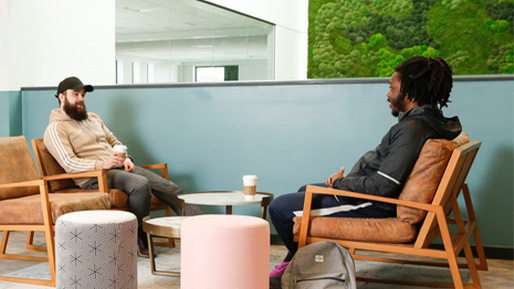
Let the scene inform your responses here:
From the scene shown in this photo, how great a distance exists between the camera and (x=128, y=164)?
4.12 meters

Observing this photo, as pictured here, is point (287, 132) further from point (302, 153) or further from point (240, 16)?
point (240, 16)

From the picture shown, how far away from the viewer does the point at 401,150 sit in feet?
9.18

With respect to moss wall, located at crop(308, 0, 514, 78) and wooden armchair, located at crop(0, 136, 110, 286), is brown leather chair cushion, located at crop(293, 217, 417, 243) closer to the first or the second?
wooden armchair, located at crop(0, 136, 110, 286)

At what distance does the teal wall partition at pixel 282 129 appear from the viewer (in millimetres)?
3904

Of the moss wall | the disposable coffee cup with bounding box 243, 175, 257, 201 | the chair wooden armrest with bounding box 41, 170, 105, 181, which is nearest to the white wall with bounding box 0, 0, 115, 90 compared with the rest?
the chair wooden armrest with bounding box 41, 170, 105, 181

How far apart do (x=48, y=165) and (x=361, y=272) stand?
88.0 inches

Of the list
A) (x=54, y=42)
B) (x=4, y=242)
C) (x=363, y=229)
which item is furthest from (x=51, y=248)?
(x=54, y=42)

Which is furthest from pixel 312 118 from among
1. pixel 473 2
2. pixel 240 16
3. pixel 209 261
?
pixel 473 2

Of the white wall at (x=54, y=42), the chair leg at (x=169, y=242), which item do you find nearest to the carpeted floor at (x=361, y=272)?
the chair leg at (x=169, y=242)

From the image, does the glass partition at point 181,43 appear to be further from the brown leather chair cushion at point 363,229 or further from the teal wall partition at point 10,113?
the brown leather chair cushion at point 363,229

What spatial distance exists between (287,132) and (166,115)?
1033 millimetres

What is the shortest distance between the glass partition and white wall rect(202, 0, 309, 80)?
0.26 meters

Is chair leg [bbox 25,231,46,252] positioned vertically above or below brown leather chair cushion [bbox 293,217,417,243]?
below

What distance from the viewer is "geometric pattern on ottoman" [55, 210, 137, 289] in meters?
2.75
